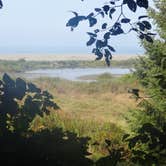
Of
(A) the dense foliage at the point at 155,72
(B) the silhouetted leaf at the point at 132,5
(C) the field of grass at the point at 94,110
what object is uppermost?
(B) the silhouetted leaf at the point at 132,5

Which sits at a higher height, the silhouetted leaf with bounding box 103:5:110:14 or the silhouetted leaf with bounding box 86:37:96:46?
the silhouetted leaf with bounding box 103:5:110:14

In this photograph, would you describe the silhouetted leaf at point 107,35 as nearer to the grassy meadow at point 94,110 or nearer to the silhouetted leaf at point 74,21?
the silhouetted leaf at point 74,21

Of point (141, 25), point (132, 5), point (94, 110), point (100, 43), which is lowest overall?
point (94, 110)

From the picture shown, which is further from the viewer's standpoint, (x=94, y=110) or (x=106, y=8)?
(x=94, y=110)

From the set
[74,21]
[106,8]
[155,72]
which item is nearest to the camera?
[74,21]

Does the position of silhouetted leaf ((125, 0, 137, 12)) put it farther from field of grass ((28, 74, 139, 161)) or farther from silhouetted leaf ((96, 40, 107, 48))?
field of grass ((28, 74, 139, 161))

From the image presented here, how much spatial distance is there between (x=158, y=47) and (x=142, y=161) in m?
8.76

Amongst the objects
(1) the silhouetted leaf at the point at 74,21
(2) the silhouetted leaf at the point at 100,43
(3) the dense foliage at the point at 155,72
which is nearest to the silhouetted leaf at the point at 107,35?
(2) the silhouetted leaf at the point at 100,43

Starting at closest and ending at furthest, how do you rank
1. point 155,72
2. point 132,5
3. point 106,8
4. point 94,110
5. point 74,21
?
point 132,5
point 74,21
point 106,8
point 155,72
point 94,110

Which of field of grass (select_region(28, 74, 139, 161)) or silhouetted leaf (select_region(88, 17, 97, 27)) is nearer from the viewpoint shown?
silhouetted leaf (select_region(88, 17, 97, 27))

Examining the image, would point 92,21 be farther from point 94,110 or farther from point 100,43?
point 94,110

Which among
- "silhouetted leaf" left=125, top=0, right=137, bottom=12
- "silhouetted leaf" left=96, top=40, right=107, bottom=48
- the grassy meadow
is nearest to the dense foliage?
the grassy meadow

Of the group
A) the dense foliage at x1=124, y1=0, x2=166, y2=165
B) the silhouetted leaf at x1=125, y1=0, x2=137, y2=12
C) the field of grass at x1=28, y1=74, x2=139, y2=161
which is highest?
the silhouetted leaf at x1=125, y1=0, x2=137, y2=12

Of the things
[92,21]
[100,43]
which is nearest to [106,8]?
[92,21]
